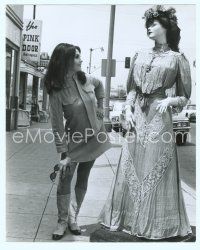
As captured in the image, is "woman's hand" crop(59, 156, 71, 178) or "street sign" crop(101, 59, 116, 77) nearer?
"woman's hand" crop(59, 156, 71, 178)

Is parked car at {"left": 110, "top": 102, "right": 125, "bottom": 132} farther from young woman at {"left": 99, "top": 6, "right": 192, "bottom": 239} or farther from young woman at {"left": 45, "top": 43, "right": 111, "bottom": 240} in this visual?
young woman at {"left": 99, "top": 6, "right": 192, "bottom": 239}

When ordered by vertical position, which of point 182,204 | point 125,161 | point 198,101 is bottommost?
point 182,204

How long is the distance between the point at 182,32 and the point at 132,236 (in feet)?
5.12

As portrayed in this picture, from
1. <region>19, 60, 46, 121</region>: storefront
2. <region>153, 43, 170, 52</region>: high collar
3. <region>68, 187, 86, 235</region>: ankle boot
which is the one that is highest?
<region>153, 43, 170, 52</region>: high collar

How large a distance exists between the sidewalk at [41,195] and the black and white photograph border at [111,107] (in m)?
0.02

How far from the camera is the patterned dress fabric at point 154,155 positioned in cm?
387

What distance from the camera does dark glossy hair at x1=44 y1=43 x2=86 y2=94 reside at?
4012 millimetres

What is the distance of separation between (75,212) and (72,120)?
784 mm

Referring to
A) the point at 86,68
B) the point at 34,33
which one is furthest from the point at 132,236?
the point at 34,33

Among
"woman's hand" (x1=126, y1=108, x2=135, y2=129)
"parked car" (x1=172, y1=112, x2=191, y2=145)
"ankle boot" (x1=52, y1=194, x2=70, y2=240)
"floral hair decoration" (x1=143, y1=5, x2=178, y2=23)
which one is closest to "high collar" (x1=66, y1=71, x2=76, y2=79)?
"woman's hand" (x1=126, y1=108, x2=135, y2=129)

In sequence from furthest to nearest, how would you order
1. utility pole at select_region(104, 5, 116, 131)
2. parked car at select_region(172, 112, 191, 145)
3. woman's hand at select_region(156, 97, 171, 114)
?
parked car at select_region(172, 112, 191, 145)
utility pole at select_region(104, 5, 116, 131)
woman's hand at select_region(156, 97, 171, 114)

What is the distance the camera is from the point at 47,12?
413cm

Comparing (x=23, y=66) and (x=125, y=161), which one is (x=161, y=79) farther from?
(x=23, y=66)

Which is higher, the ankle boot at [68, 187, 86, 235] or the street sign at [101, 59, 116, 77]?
the street sign at [101, 59, 116, 77]
